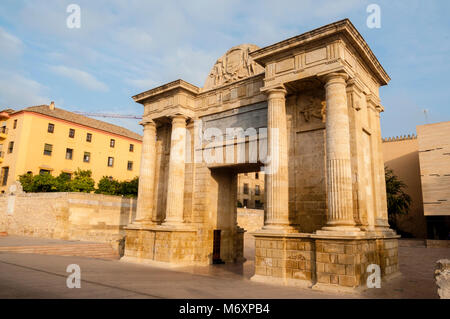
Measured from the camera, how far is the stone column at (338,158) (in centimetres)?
947

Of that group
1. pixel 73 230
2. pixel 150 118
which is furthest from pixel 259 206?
pixel 150 118

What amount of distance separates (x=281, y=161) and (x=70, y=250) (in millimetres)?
12883

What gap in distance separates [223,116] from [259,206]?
42545 mm

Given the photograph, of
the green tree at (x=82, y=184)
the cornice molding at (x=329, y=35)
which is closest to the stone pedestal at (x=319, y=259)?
the cornice molding at (x=329, y=35)

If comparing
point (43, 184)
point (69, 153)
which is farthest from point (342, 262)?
point (69, 153)

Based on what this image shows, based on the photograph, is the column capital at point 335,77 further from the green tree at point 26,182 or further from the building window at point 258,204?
the building window at point 258,204

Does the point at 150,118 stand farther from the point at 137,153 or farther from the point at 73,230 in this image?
the point at 137,153

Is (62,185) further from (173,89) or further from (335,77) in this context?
(335,77)

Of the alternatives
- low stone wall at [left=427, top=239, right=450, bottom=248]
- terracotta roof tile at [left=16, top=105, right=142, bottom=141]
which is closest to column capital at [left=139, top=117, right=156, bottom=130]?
low stone wall at [left=427, top=239, right=450, bottom=248]

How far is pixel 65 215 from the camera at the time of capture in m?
24.4

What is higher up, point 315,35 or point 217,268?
point 315,35

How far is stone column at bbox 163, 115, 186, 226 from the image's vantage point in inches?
557

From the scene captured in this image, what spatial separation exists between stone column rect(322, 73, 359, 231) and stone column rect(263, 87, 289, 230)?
1596 mm

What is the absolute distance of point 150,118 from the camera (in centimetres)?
1628
